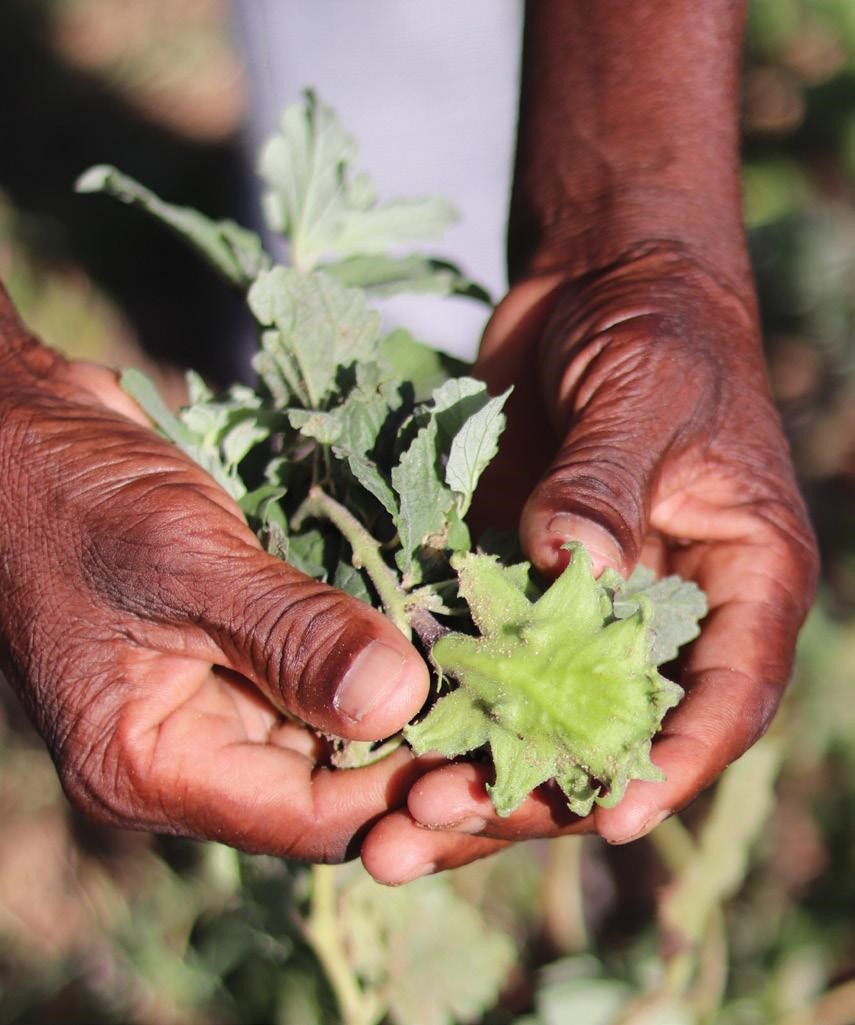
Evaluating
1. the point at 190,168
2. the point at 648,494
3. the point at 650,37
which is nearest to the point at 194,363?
the point at 190,168

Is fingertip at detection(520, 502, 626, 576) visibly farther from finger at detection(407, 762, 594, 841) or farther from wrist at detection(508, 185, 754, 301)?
wrist at detection(508, 185, 754, 301)

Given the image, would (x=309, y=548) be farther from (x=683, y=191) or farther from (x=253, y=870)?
(x=683, y=191)

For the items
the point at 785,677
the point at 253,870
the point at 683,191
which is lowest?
the point at 253,870

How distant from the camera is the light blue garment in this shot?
7.63ft

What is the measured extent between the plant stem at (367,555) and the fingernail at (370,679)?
9 centimetres

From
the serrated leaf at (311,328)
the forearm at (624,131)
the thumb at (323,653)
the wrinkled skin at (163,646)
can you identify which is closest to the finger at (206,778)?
the wrinkled skin at (163,646)

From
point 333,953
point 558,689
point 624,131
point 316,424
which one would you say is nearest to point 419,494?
point 316,424

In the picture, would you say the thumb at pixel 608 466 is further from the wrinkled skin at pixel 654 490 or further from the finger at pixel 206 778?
the finger at pixel 206 778

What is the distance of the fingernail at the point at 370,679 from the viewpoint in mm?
978

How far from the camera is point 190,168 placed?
339cm

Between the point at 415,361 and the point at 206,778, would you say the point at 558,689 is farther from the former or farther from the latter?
the point at 415,361

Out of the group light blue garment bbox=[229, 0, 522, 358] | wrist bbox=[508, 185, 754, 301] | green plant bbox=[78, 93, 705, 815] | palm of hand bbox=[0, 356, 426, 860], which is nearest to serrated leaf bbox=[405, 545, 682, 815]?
green plant bbox=[78, 93, 705, 815]

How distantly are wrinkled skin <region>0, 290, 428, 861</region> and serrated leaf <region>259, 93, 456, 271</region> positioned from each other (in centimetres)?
41

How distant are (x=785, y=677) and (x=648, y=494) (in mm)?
295
